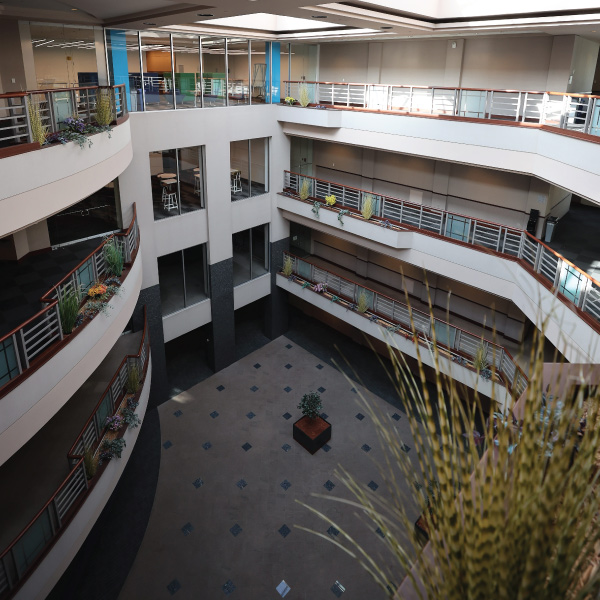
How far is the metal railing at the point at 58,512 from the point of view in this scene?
5793 mm

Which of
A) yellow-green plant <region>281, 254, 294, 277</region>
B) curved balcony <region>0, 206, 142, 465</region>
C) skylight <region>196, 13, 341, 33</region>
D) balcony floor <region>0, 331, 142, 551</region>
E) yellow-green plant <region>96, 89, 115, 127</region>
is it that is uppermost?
skylight <region>196, 13, 341, 33</region>

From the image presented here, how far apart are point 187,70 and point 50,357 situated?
345 inches

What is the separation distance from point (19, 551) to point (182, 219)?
337 inches

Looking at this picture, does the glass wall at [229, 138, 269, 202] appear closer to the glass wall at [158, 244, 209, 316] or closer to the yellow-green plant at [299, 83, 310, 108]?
the yellow-green plant at [299, 83, 310, 108]

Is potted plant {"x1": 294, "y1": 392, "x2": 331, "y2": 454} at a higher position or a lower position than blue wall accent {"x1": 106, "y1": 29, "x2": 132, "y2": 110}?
lower

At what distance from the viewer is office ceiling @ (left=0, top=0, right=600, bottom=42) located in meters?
7.75

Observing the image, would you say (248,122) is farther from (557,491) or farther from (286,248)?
(557,491)

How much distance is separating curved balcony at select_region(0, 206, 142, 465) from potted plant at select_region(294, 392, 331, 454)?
5213mm

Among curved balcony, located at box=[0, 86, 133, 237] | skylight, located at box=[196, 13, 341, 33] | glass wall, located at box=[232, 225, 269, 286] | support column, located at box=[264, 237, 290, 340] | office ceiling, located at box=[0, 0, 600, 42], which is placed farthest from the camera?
support column, located at box=[264, 237, 290, 340]

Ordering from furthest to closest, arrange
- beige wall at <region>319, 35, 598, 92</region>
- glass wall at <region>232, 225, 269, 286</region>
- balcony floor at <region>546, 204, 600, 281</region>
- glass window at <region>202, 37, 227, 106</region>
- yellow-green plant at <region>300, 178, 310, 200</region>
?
glass wall at <region>232, 225, 269, 286</region> → yellow-green plant at <region>300, 178, 310, 200</region> → glass window at <region>202, 37, 227, 106</region> → beige wall at <region>319, 35, 598, 92</region> → balcony floor at <region>546, 204, 600, 281</region>

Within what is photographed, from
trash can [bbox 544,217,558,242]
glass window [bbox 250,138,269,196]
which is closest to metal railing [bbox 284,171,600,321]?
trash can [bbox 544,217,558,242]

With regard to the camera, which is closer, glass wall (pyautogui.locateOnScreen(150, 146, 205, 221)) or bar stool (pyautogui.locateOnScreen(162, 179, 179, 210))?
glass wall (pyautogui.locateOnScreen(150, 146, 205, 221))

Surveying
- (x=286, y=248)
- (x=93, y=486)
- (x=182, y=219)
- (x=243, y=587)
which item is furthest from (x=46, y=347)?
(x=286, y=248)

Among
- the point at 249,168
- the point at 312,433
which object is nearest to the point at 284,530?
the point at 312,433
